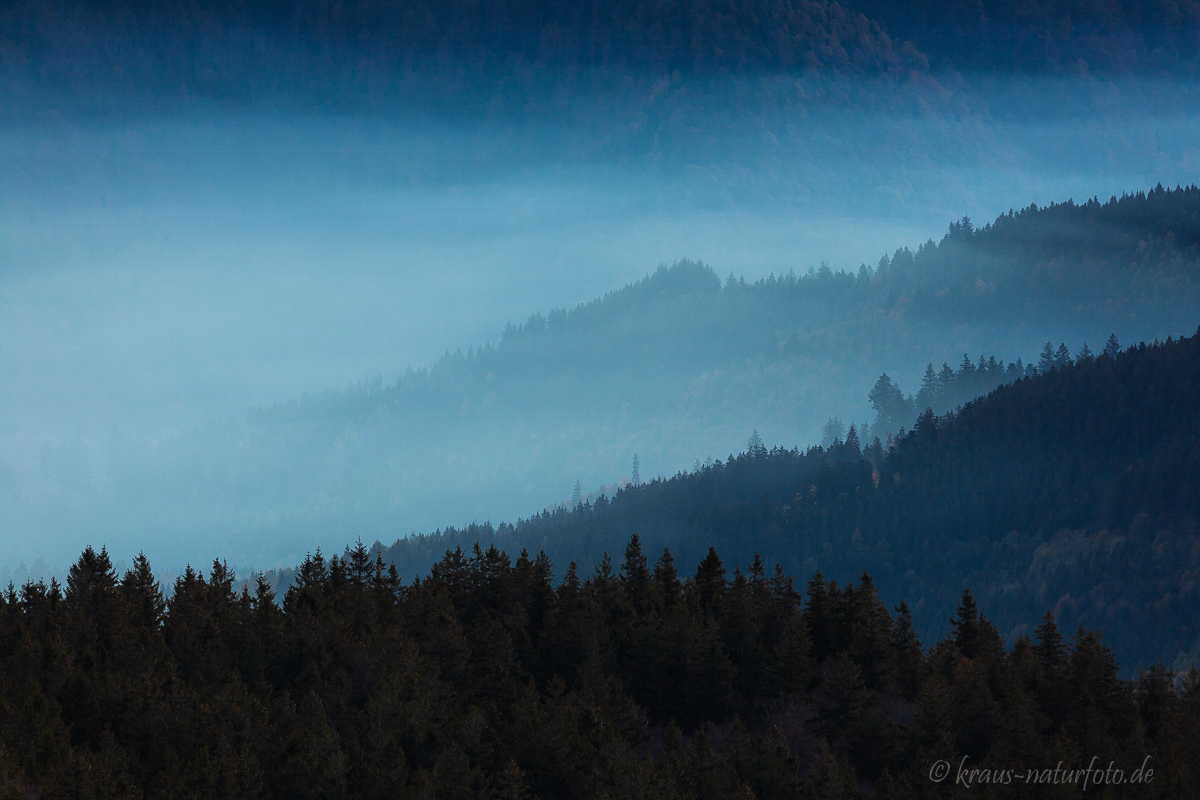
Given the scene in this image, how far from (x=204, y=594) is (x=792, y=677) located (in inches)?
1369

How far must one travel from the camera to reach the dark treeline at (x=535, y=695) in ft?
144

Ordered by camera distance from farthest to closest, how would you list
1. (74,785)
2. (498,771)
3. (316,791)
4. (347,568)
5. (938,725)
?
1. (347,568)
2. (938,725)
3. (498,771)
4. (316,791)
5. (74,785)

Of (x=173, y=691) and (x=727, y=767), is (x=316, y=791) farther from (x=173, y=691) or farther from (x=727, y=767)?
(x=727, y=767)

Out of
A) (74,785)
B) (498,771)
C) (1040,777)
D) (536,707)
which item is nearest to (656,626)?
(536,707)

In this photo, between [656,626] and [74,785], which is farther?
[656,626]

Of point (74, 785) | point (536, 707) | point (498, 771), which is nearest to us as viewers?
point (74, 785)

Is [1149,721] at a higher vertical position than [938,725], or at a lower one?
lower

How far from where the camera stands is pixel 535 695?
5250 centimetres

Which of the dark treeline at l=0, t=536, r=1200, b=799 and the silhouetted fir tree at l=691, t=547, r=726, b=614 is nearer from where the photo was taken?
the dark treeline at l=0, t=536, r=1200, b=799

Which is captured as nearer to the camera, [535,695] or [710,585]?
[535,695]

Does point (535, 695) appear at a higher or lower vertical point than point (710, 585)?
lower

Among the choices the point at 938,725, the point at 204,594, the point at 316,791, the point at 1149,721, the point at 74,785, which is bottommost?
the point at 1149,721

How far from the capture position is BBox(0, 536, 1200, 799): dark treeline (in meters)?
43.9

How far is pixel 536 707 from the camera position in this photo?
5050 centimetres
